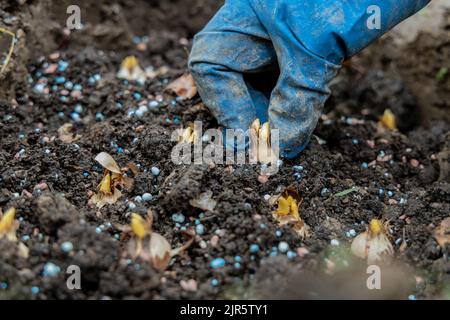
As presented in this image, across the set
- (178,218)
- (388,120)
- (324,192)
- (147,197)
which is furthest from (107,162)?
(388,120)

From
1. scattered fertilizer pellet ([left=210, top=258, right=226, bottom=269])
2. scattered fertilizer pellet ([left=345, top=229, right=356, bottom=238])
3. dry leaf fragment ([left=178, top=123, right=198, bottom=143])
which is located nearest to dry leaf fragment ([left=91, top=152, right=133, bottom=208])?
dry leaf fragment ([left=178, top=123, right=198, bottom=143])

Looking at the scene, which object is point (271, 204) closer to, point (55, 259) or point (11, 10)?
point (55, 259)

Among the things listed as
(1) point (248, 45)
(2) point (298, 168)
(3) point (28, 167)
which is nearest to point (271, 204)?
(2) point (298, 168)

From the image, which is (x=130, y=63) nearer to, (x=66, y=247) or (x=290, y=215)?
(x=290, y=215)

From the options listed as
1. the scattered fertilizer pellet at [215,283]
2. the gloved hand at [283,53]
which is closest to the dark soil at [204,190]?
the scattered fertilizer pellet at [215,283]

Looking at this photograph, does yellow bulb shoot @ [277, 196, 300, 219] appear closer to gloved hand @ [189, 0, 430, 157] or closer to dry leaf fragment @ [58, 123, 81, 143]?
gloved hand @ [189, 0, 430, 157]
